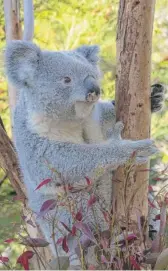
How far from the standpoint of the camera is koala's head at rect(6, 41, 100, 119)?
155 centimetres

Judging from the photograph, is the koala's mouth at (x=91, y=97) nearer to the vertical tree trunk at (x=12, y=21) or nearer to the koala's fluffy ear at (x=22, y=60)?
the koala's fluffy ear at (x=22, y=60)

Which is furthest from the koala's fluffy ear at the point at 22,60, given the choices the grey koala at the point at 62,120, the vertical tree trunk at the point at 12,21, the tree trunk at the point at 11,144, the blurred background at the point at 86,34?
the blurred background at the point at 86,34

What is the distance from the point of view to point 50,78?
1579 mm

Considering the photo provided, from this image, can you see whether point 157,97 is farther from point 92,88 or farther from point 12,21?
point 12,21

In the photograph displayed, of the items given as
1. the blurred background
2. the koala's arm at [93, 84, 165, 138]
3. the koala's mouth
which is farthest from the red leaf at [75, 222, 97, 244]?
the blurred background

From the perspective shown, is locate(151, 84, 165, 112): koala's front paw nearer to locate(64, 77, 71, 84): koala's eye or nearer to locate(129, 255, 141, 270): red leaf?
locate(64, 77, 71, 84): koala's eye

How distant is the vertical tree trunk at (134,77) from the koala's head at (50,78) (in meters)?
0.10

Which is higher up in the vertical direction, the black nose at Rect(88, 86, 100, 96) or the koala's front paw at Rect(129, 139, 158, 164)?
the black nose at Rect(88, 86, 100, 96)

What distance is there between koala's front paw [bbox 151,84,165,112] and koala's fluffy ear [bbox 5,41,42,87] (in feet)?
1.31

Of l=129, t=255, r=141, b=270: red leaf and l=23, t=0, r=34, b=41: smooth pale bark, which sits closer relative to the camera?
l=129, t=255, r=141, b=270: red leaf

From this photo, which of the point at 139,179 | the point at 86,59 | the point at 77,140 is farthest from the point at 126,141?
the point at 86,59

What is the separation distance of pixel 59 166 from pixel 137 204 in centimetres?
27

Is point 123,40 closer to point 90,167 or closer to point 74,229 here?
point 90,167

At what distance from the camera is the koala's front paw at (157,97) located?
5.56 feet
